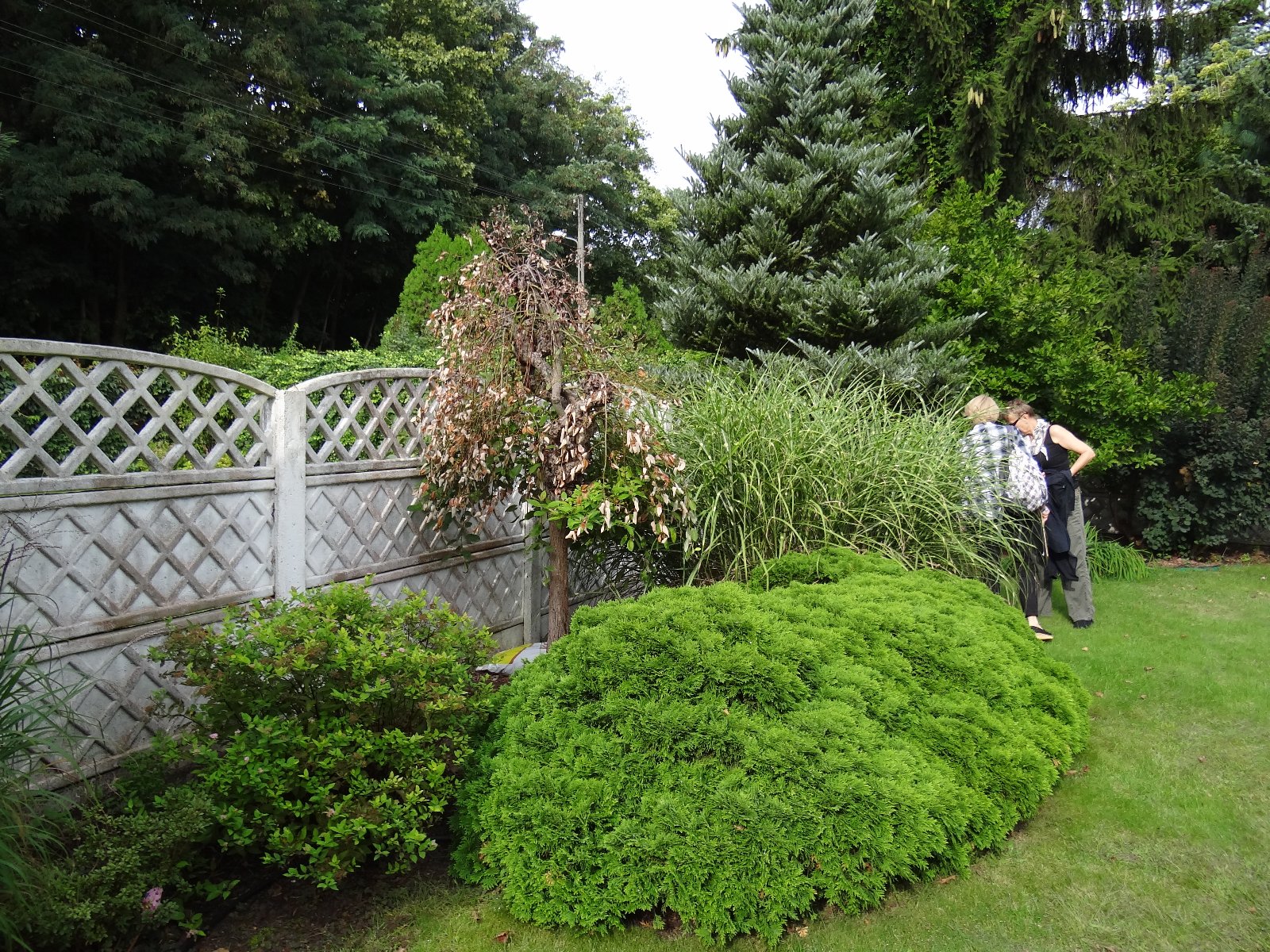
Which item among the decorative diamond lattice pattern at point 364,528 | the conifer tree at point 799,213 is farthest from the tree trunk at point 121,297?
the decorative diamond lattice pattern at point 364,528

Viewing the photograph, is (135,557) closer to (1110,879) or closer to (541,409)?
(541,409)

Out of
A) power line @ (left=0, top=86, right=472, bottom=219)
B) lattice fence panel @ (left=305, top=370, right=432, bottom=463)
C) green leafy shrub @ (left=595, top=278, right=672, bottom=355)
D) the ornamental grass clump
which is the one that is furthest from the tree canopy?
the ornamental grass clump

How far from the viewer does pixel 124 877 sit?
2.23m

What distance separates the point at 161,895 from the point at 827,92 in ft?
26.5

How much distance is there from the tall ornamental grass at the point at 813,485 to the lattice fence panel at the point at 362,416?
154 cm

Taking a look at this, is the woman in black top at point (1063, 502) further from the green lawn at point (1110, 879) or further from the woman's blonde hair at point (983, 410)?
the green lawn at point (1110, 879)

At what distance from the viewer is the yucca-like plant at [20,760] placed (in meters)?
2.06

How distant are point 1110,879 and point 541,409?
10.1 ft

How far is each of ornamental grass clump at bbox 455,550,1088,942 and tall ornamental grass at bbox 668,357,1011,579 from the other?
118cm

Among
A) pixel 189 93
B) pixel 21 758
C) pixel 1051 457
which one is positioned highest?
pixel 189 93

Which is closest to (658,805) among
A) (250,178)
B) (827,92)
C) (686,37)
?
(827,92)

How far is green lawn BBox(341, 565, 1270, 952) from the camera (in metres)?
2.45

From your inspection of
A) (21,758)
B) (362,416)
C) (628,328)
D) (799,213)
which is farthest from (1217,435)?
(21,758)

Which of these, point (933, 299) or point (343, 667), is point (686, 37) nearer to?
point (933, 299)
